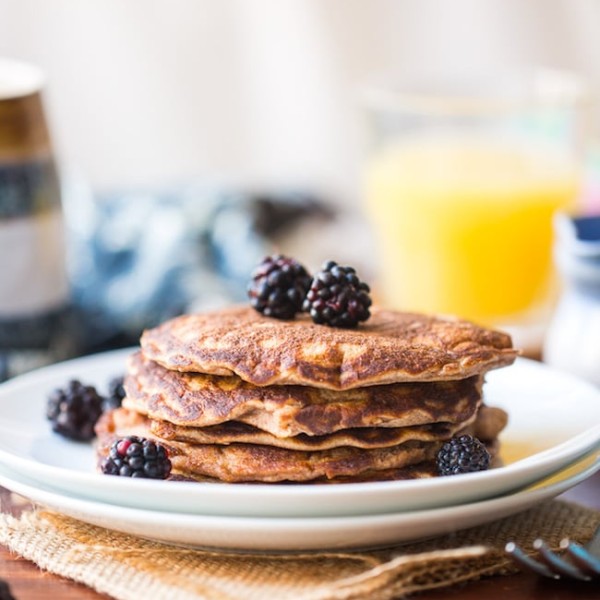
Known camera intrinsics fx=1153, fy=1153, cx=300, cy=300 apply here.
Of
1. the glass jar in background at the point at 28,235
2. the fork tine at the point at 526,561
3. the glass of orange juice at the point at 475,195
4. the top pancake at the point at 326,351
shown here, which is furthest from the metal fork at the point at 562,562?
the glass of orange juice at the point at 475,195

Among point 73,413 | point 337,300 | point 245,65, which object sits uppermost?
point 337,300

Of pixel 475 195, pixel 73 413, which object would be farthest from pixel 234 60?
pixel 73 413

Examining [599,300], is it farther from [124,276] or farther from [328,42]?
[328,42]

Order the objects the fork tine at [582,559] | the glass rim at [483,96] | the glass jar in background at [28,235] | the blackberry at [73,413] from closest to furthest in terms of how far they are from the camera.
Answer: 1. the fork tine at [582,559]
2. the blackberry at [73,413]
3. the glass jar in background at [28,235]
4. the glass rim at [483,96]

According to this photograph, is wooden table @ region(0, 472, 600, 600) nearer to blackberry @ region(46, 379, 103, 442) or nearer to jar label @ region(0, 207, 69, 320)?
blackberry @ region(46, 379, 103, 442)

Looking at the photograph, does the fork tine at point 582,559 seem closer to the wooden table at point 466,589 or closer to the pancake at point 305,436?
the wooden table at point 466,589

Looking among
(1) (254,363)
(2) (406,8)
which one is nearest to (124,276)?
(1) (254,363)

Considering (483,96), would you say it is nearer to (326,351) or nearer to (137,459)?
(326,351)
